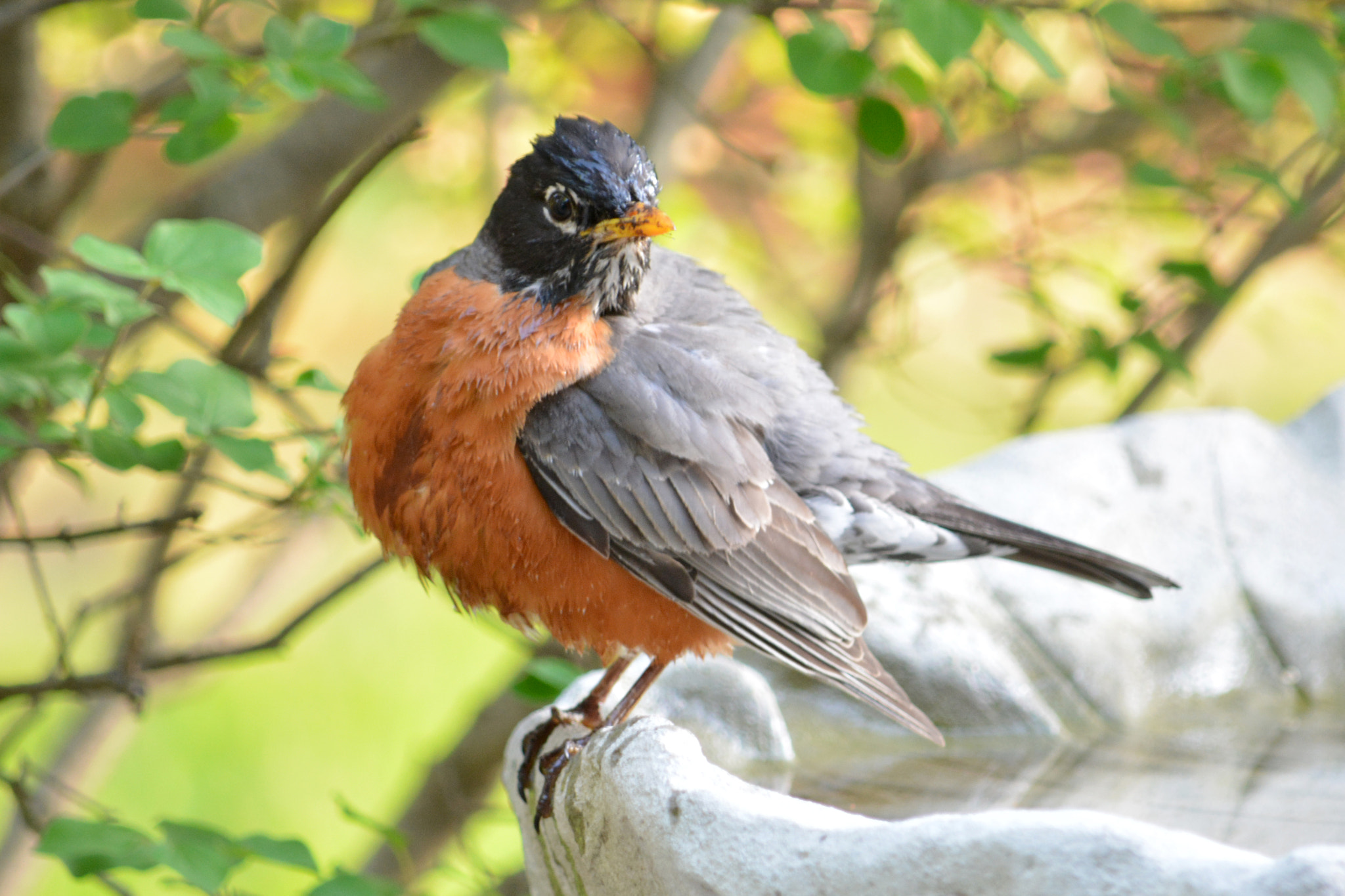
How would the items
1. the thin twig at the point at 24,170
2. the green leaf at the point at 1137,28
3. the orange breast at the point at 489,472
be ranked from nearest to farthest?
the orange breast at the point at 489,472 → the green leaf at the point at 1137,28 → the thin twig at the point at 24,170

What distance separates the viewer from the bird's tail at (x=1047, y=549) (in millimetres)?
2104

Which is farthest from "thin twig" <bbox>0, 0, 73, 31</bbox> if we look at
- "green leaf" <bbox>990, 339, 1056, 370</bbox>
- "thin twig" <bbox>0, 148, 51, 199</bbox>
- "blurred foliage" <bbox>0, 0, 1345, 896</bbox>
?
"green leaf" <bbox>990, 339, 1056, 370</bbox>

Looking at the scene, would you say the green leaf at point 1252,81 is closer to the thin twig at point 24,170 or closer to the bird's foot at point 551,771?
the bird's foot at point 551,771

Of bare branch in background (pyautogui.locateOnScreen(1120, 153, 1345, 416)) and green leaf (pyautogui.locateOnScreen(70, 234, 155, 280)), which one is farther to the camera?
bare branch in background (pyautogui.locateOnScreen(1120, 153, 1345, 416))

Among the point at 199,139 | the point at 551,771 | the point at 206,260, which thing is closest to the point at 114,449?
the point at 206,260

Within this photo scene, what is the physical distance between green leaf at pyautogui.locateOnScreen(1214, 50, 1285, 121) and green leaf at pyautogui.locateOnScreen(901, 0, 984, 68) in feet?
1.82

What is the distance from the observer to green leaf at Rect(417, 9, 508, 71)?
1.75 meters

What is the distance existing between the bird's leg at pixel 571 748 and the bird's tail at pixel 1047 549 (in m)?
0.57

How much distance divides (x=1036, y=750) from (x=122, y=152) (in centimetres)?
350

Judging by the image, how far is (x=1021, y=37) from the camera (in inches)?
71.8

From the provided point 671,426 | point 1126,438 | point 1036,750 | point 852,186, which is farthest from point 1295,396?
point 671,426

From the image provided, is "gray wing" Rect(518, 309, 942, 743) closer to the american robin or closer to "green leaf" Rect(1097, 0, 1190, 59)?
the american robin

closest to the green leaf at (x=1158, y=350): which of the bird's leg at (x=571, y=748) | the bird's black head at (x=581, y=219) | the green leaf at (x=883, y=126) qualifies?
the green leaf at (x=883, y=126)

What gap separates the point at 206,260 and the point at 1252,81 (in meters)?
1.66
